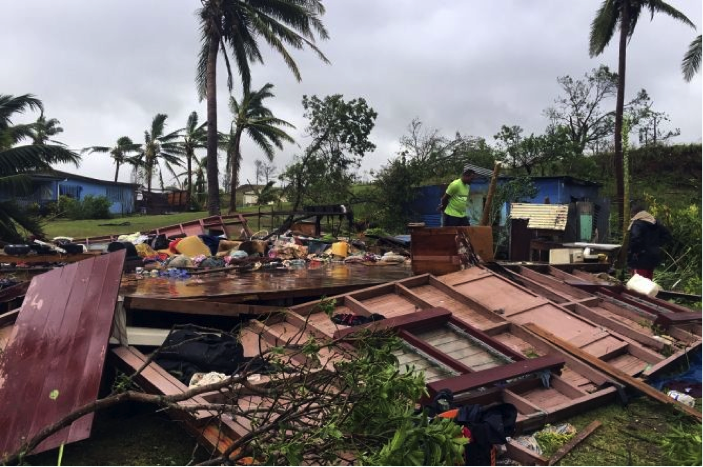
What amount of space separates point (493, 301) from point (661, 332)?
179 cm

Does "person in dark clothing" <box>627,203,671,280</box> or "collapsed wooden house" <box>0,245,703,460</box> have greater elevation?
"person in dark clothing" <box>627,203,671,280</box>

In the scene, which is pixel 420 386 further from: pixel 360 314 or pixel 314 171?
pixel 314 171

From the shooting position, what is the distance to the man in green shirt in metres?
8.41

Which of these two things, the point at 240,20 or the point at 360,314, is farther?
the point at 240,20

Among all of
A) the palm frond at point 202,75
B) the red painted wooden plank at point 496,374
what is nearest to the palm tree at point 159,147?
the palm frond at point 202,75

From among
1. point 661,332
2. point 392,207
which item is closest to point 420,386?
point 661,332

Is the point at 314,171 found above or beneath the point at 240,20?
beneath

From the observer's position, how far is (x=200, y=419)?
3.26m

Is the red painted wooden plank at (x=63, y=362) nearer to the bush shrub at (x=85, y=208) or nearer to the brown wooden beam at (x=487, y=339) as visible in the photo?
the brown wooden beam at (x=487, y=339)

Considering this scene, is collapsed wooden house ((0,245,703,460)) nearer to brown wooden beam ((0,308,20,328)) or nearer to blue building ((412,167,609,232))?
brown wooden beam ((0,308,20,328))

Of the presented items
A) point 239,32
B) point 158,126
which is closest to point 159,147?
point 158,126

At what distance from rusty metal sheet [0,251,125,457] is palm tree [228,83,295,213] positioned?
64.7 feet

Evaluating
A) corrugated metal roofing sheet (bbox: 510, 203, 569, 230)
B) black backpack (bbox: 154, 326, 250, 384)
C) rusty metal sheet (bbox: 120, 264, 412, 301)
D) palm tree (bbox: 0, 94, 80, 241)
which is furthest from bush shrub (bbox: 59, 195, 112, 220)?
black backpack (bbox: 154, 326, 250, 384)

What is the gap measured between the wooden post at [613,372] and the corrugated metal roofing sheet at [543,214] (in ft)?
26.0
